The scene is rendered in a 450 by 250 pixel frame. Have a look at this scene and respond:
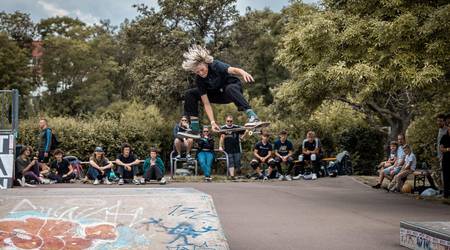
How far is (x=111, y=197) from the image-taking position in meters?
7.12

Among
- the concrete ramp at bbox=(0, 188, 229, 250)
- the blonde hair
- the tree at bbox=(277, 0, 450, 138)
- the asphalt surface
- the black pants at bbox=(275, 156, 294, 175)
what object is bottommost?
the asphalt surface

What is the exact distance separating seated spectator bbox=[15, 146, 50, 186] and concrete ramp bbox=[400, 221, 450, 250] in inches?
380

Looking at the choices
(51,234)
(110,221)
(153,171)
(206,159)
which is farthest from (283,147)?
(51,234)

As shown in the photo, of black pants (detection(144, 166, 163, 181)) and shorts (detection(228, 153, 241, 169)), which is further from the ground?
shorts (detection(228, 153, 241, 169))

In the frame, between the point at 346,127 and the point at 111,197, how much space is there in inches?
606

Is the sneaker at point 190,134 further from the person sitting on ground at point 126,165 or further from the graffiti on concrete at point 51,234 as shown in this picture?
the person sitting on ground at point 126,165

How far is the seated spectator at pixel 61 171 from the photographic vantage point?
15109 millimetres

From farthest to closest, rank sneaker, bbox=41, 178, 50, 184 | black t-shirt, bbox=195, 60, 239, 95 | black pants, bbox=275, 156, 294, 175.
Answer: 1. black pants, bbox=275, 156, 294, 175
2. sneaker, bbox=41, 178, 50, 184
3. black t-shirt, bbox=195, 60, 239, 95

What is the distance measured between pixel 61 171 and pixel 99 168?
1391mm

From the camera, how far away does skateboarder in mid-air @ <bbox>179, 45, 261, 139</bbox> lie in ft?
24.3

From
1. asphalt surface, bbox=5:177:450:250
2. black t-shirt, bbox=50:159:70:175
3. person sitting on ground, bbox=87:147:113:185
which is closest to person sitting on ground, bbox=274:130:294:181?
asphalt surface, bbox=5:177:450:250

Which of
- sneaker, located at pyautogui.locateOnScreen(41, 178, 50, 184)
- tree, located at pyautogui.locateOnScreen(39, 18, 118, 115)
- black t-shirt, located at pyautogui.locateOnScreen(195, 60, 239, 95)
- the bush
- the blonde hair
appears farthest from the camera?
tree, located at pyautogui.locateOnScreen(39, 18, 118, 115)

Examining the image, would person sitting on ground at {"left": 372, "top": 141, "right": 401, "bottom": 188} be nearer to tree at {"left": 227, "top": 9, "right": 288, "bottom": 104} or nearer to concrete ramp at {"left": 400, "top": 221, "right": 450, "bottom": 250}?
concrete ramp at {"left": 400, "top": 221, "right": 450, "bottom": 250}

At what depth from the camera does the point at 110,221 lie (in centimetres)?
665
